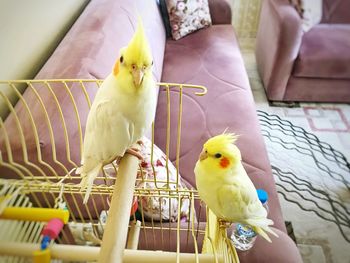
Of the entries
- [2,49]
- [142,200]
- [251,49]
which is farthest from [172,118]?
[251,49]

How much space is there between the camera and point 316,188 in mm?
1720

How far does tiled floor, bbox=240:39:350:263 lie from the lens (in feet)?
4.75

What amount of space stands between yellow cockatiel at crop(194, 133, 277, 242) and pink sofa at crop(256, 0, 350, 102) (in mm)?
1592

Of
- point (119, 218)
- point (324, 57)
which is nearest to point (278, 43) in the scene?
point (324, 57)

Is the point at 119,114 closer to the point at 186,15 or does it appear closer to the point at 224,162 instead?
the point at 224,162

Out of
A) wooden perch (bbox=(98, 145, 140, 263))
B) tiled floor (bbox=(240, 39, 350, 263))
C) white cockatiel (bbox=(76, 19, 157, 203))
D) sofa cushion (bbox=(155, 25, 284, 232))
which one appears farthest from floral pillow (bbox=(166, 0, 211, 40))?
wooden perch (bbox=(98, 145, 140, 263))

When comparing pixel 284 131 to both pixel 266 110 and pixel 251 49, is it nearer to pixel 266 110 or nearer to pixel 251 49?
pixel 266 110

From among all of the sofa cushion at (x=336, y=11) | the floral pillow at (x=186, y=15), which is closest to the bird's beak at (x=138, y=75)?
the floral pillow at (x=186, y=15)

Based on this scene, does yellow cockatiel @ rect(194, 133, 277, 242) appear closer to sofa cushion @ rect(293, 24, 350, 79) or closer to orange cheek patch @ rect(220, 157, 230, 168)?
orange cheek patch @ rect(220, 157, 230, 168)

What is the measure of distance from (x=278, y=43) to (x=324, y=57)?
354mm

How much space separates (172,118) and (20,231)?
928 millimetres

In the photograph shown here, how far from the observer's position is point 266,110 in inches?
88.0

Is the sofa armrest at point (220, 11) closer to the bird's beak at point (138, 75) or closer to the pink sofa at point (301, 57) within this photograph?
the pink sofa at point (301, 57)

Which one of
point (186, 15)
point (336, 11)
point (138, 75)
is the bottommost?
point (138, 75)
